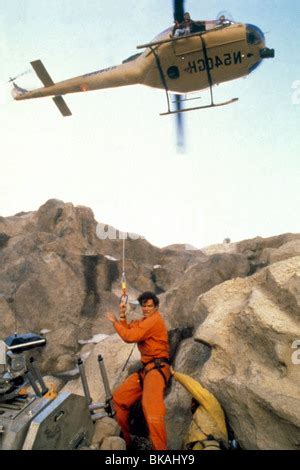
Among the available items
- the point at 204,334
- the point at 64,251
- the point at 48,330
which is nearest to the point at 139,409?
the point at 204,334

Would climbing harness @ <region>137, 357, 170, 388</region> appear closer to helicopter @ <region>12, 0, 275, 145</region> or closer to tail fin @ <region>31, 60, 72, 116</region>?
helicopter @ <region>12, 0, 275, 145</region>

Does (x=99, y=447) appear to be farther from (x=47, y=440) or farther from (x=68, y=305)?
(x=68, y=305)

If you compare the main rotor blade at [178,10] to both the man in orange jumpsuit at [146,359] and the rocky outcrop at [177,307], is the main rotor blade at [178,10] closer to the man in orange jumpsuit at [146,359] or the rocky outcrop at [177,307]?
the rocky outcrop at [177,307]

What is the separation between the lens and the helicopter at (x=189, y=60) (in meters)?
13.2

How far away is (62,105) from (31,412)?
17535mm

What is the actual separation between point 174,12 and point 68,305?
1403 cm

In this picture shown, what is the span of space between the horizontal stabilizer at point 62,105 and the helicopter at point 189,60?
63.2 inches

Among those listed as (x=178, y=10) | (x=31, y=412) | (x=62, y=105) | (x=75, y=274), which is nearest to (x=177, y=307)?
(x=31, y=412)

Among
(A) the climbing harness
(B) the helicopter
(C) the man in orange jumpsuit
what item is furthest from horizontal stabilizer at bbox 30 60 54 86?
(A) the climbing harness

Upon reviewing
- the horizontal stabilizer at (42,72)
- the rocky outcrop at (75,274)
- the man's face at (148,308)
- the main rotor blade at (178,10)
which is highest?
the main rotor blade at (178,10)

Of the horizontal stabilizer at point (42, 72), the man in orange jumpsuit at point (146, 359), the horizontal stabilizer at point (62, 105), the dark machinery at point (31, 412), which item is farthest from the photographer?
the horizontal stabilizer at point (62, 105)

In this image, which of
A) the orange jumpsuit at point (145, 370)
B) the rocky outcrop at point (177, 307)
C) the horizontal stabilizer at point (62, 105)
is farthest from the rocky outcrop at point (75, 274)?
the horizontal stabilizer at point (62, 105)

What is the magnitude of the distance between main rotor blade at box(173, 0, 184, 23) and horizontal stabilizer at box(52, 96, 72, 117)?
25.9 feet

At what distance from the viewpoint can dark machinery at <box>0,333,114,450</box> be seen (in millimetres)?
3553
